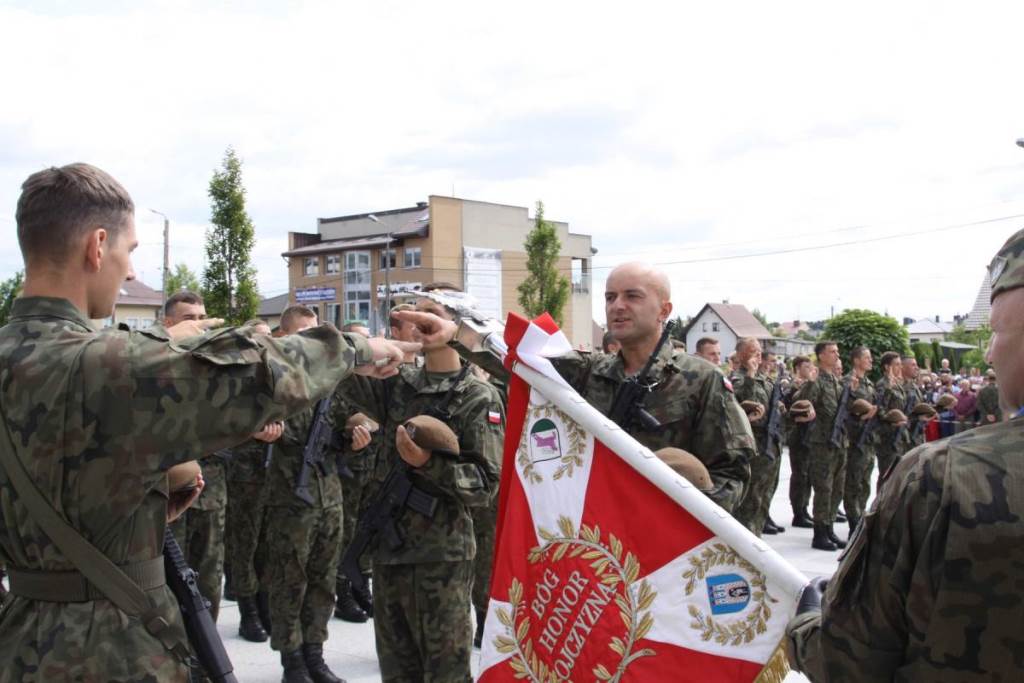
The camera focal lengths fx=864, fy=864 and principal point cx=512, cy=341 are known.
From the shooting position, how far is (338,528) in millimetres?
5992

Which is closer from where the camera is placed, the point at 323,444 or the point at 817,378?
the point at 323,444

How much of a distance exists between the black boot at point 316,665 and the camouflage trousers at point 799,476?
8.08m

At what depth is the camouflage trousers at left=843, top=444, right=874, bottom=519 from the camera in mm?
11594

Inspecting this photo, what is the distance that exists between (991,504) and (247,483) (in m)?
6.25

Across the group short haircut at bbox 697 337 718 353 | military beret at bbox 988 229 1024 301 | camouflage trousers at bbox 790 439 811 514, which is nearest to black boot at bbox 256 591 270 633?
military beret at bbox 988 229 1024 301

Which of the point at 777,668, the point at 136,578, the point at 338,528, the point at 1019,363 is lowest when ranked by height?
the point at 338,528

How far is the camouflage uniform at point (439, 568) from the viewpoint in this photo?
163 inches

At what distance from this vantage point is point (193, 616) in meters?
2.58

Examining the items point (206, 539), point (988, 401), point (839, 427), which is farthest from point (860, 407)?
point (206, 539)

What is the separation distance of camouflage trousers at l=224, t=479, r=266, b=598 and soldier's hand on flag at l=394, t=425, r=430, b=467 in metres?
3.02

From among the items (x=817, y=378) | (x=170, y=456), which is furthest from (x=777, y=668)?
(x=817, y=378)

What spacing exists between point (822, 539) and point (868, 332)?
3337cm

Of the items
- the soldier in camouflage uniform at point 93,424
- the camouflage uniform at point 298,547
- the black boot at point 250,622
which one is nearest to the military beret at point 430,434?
the soldier in camouflage uniform at point 93,424

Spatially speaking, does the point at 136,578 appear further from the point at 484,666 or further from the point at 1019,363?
the point at 1019,363
